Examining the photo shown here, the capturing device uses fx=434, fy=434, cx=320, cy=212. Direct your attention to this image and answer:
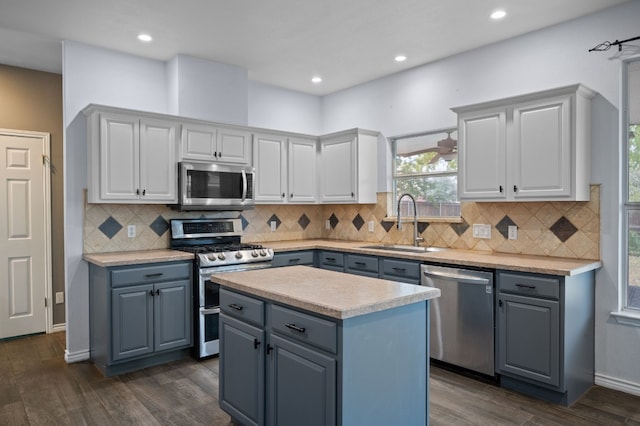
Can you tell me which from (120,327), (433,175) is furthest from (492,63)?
(120,327)

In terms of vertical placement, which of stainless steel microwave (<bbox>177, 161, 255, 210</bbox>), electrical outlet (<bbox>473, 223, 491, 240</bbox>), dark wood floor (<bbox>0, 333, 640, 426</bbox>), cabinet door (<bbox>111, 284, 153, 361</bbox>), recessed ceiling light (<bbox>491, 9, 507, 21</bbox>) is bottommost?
dark wood floor (<bbox>0, 333, 640, 426</bbox>)

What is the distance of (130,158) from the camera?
3.81m

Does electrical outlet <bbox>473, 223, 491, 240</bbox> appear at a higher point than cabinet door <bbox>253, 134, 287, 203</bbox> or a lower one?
lower

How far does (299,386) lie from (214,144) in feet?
9.51

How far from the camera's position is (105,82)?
13.1 ft

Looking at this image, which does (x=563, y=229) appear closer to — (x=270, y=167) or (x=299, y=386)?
(x=299, y=386)

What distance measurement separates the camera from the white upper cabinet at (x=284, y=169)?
188 inches

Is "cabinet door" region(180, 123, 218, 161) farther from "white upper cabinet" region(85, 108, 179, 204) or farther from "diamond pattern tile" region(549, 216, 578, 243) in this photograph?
"diamond pattern tile" region(549, 216, 578, 243)

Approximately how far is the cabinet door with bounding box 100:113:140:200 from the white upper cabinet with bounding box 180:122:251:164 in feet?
1.46

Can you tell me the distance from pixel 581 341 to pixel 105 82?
448cm

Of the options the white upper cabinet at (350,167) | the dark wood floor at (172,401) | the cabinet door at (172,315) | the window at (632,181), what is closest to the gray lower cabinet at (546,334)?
the dark wood floor at (172,401)

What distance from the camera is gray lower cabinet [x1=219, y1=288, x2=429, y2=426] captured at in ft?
6.08

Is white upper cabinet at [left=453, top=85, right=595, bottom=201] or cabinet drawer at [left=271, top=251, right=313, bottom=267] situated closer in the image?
white upper cabinet at [left=453, top=85, right=595, bottom=201]

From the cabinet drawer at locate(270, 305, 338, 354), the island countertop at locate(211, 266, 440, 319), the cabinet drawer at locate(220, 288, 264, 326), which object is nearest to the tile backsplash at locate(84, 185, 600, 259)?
the island countertop at locate(211, 266, 440, 319)
